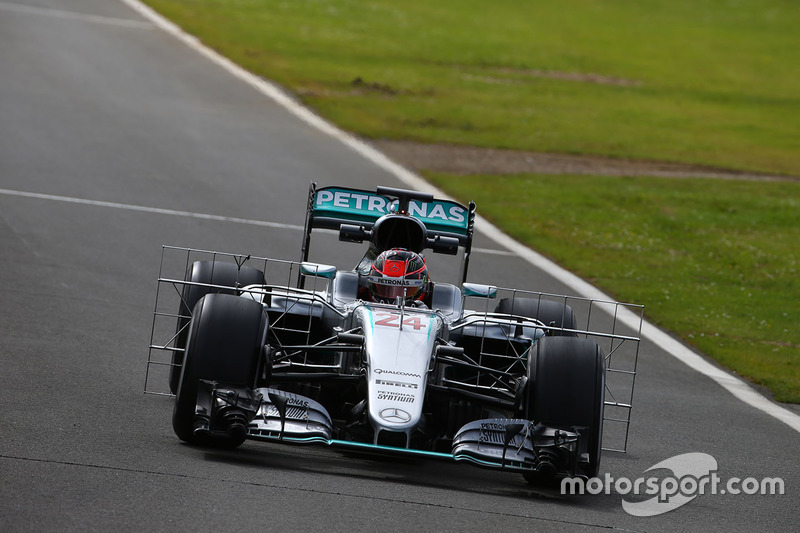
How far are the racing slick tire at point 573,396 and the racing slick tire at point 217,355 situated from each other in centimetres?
195

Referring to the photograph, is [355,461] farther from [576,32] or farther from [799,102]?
[576,32]

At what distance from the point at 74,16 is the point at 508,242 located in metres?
22.0

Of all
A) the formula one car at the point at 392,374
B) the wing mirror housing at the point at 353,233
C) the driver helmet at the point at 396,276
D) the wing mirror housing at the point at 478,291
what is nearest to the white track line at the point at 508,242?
the wing mirror housing at the point at 478,291

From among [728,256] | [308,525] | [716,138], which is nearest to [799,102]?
[716,138]

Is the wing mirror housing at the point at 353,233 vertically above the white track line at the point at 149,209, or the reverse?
the white track line at the point at 149,209

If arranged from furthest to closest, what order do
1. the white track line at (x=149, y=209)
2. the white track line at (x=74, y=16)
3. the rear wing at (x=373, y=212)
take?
the white track line at (x=74, y=16) < the white track line at (x=149, y=209) < the rear wing at (x=373, y=212)

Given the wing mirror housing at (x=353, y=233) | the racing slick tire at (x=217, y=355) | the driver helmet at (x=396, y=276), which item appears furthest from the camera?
the wing mirror housing at (x=353, y=233)

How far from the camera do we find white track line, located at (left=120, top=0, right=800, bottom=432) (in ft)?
46.1

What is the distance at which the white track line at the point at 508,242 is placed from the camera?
14039 mm

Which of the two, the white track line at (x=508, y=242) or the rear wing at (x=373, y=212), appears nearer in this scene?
the rear wing at (x=373, y=212)

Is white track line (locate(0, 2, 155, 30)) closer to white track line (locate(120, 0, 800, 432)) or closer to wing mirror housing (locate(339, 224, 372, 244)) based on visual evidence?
white track line (locate(120, 0, 800, 432))

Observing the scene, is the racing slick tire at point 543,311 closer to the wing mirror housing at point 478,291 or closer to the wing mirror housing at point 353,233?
the wing mirror housing at point 478,291

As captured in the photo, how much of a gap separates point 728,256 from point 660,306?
14.3 ft

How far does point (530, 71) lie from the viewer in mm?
41719
